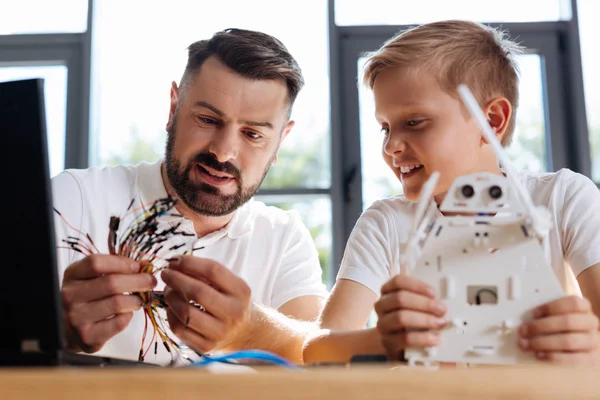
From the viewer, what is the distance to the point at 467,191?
2.59ft

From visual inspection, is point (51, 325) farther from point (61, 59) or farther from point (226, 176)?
point (61, 59)

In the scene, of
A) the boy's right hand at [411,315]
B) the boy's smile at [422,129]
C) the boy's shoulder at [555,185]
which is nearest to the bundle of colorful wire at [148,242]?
the boy's right hand at [411,315]

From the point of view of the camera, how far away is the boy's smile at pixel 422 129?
1.38 metres

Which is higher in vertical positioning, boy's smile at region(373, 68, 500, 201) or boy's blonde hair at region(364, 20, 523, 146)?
boy's blonde hair at region(364, 20, 523, 146)

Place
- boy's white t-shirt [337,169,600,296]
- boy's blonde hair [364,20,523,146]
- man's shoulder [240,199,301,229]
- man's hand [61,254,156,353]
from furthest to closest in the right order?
1. man's shoulder [240,199,301,229]
2. boy's blonde hair [364,20,523,146]
3. boy's white t-shirt [337,169,600,296]
4. man's hand [61,254,156,353]

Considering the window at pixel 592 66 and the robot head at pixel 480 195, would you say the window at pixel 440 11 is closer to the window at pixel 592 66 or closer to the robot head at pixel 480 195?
the window at pixel 592 66

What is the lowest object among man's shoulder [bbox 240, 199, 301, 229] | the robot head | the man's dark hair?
the robot head

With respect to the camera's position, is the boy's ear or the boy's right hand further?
the boy's ear

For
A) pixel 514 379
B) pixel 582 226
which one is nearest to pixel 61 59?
pixel 582 226

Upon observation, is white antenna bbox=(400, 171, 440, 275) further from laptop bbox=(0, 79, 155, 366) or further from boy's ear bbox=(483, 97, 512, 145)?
boy's ear bbox=(483, 97, 512, 145)

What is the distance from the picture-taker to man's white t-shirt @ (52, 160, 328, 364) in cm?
169

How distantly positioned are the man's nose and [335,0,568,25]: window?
1728mm

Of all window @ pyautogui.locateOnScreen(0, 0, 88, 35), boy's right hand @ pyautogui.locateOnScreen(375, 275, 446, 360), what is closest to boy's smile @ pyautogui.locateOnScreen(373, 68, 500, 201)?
boy's right hand @ pyautogui.locateOnScreen(375, 275, 446, 360)

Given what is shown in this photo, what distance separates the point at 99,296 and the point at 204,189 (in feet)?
2.82
